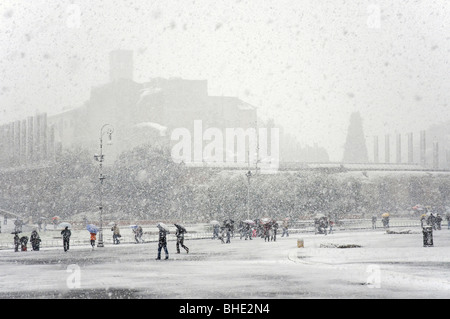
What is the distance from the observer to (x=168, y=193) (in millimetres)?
88500

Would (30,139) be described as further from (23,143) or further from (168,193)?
(168,193)

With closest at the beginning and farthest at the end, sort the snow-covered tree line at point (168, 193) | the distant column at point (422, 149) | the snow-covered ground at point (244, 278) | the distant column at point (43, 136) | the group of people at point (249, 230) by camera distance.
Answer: the snow-covered ground at point (244, 278), the group of people at point (249, 230), the snow-covered tree line at point (168, 193), the distant column at point (43, 136), the distant column at point (422, 149)

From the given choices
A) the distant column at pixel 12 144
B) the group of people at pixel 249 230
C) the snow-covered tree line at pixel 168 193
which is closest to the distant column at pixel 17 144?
the distant column at pixel 12 144

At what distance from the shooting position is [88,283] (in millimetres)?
17062

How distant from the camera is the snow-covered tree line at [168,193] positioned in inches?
3314

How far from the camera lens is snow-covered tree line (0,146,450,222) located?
8419 centimetres

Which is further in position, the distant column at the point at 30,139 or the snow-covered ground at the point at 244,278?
the distant column at the point at 30,139

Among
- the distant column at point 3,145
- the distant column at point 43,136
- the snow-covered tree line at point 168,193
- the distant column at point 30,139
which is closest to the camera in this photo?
the snow-covered tree line at point 168,193

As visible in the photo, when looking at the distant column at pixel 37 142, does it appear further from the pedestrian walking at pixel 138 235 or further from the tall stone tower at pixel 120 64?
the pedestrian walking at pixel 138 235

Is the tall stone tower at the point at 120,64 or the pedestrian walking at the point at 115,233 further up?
the tall stone tower at the point at 120,64

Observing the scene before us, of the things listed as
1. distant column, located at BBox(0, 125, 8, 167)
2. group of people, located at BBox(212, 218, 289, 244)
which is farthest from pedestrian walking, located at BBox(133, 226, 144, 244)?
distant column, located at BBox(0, 125, 8, 167)

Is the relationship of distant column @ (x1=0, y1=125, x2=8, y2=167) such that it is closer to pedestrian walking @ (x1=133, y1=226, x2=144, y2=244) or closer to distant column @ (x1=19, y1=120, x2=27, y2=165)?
distant column @ (x1=19, y1=120, x2=27, y2=165)
